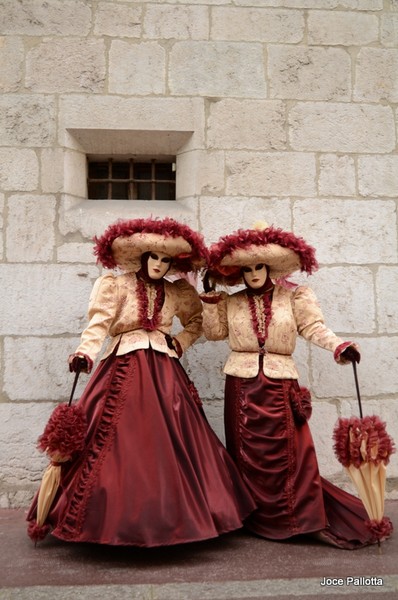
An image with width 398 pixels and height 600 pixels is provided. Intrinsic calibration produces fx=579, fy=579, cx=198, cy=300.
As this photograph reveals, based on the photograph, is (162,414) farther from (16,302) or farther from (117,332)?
(16,302)

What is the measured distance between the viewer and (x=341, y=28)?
3955 mm

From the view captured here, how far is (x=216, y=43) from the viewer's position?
388 cm

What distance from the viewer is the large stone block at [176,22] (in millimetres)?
3854

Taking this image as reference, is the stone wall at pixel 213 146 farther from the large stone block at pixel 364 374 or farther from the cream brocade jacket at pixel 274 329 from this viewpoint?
the cream brocade jacket at pixel 274 329

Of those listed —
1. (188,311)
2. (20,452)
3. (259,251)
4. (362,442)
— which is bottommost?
(20,452)

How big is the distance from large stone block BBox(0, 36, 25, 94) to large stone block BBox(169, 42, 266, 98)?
0.99m

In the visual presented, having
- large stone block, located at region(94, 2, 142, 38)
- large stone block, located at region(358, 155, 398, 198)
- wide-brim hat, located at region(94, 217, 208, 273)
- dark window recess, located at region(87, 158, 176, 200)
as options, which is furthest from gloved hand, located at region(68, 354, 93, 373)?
large stone block, located at region(94, 2, 142, 38)

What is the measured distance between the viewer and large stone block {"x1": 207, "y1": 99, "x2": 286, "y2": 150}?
12.5 feet

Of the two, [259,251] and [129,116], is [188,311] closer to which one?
[259,251]

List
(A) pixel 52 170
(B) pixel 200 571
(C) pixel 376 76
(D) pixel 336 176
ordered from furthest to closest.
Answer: (C) pixel 376 76 → (D) pixel 336 176 → (A) pixel 52 170 → (B) pixel 200 571

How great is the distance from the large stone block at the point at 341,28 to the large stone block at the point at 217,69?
0.42 m

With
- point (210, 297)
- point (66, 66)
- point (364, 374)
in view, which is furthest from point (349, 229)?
point (66, 66)

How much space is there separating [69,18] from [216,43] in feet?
3.23

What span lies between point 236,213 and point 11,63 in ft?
5.80
